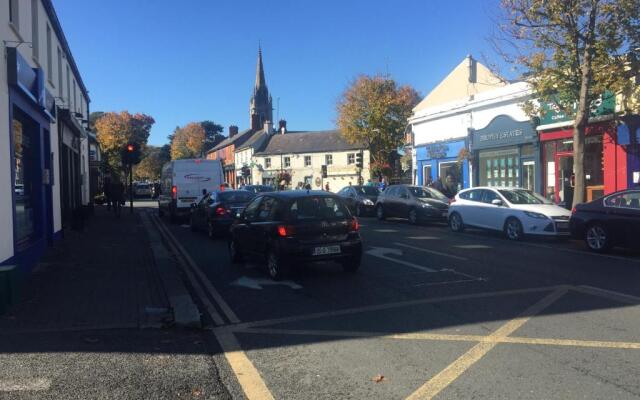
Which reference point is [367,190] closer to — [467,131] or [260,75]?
[467,131]

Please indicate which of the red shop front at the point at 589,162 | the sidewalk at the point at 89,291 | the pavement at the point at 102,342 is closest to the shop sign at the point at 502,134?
the red shop front at the point at 589,162

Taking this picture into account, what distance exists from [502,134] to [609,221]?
1405cm

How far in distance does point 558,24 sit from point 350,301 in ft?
38.0

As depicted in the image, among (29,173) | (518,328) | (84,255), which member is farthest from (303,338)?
(29,173)

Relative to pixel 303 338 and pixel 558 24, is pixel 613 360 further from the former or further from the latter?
pixel 558 24

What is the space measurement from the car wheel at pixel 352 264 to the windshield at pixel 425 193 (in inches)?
452

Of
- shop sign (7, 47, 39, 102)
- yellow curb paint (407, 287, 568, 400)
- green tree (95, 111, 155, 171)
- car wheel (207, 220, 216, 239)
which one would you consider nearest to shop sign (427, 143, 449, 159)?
car wheel (207, 220, 216, 239)

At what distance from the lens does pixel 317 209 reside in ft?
30.8

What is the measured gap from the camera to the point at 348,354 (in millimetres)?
5270

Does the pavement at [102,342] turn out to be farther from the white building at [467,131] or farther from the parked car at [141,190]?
the parked car at [141,190]

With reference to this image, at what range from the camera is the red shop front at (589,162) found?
19.2 meters

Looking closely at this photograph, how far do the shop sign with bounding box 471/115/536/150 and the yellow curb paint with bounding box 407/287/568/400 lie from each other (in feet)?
59.5

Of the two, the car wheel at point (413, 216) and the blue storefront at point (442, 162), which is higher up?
the blue storefront at point (442, 162)

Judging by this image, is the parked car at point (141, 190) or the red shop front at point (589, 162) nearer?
the red shop front at point (589, 162)
